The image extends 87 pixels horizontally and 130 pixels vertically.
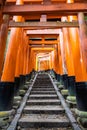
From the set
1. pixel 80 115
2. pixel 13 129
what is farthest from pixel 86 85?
pixel 13 129

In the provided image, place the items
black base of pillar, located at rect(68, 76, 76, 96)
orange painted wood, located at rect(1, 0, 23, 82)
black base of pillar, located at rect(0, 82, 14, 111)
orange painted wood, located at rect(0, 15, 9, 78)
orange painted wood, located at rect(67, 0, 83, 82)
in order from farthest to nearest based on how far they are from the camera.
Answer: black base of pillar, located at rect(68, 76, 76, 96)
orange painted wood, located at rect(1, 0, 23, 82)
black base of pillar, located at rect(0, 82, 14, 111)
orange painted wood, located at rect(67, 0, 83, 82)
orange painted wood, located at rect(0, 15, 9, 78)

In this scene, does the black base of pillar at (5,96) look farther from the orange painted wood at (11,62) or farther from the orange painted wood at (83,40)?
the orange painted wood at (83,40)

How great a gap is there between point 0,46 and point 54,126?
100 inches

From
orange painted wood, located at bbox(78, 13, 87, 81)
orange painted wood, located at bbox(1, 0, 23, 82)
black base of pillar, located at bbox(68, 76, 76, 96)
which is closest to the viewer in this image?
orange painted wood, located at bbox(78, 13, 87, 81)

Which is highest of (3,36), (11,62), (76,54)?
(3,36)

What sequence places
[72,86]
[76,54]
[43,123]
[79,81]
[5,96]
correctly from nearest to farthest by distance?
[43,123] → [79,81] → [5,96] → [76,54] → [72,86]

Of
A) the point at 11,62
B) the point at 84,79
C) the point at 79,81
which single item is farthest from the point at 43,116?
the point at 11,62

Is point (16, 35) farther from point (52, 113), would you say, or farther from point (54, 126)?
point (54, 126)

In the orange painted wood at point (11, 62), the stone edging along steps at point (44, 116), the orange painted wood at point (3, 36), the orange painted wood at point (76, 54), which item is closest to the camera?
the orange painted wood at point (3, 36)

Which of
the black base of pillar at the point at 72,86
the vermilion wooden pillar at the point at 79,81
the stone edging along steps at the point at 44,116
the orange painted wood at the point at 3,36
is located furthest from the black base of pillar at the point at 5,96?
the black base of pillar at the point at 72,86

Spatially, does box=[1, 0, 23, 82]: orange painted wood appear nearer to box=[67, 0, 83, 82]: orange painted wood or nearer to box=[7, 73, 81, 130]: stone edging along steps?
box=[7, 73, 81, 130]: stone edging along steps

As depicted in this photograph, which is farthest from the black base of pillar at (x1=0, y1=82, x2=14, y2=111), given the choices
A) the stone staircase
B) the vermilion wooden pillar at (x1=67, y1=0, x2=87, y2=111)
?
the vermilion wooden pillar at (x1=67, y1=0, x2=87, y2=111)

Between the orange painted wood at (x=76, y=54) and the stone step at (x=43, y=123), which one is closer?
the stone step at (x=43, y=123)

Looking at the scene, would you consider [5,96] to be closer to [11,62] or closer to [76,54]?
[11,62]
